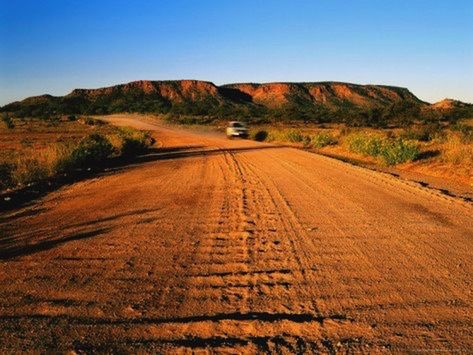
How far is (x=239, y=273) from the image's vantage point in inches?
242

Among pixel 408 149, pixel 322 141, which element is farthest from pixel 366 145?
pixel 322 141

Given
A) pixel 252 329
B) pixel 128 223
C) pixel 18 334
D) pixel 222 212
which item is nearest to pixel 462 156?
pixel 222 212

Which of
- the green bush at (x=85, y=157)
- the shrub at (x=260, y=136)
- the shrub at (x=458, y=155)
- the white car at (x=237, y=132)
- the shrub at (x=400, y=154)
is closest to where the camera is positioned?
the green bush at (x=85, y=157)

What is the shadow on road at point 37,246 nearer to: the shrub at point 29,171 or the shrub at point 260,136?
the shrub at point 29,171

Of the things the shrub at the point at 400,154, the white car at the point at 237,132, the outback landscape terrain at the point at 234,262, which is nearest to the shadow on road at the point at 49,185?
the outback landscape terrain at the point at 234,262

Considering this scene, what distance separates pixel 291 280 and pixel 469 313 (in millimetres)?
1841

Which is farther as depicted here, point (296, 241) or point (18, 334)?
point (296, 241)

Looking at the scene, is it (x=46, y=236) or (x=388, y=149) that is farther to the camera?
(x=388, y=149)

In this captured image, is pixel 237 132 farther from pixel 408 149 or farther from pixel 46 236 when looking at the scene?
pixel 46 236

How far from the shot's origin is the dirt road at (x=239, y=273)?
4.51m

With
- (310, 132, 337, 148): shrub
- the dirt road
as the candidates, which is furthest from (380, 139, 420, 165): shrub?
(310, 132, 337, 148): shrub

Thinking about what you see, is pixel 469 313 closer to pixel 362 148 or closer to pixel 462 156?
pixel 462 156

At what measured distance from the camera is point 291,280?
587 centimetres

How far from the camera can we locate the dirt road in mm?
4508
